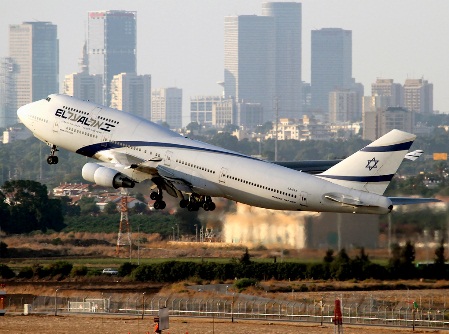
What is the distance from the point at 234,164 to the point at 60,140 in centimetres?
1256

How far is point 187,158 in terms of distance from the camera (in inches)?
3236

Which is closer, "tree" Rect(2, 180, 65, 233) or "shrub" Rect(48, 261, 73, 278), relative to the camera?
"shrub" Rect(48, 261, 73, 278)

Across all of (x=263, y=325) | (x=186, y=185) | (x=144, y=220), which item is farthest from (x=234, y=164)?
(x=144, y=220)

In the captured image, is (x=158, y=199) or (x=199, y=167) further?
(x=158, y=199)

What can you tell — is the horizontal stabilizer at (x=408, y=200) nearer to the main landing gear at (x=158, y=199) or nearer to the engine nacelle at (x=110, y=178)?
the main landing gear at (x=158, y=199)

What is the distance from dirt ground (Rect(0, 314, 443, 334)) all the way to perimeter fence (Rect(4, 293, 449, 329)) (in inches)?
79.8

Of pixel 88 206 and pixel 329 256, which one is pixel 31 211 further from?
pixel 329 256

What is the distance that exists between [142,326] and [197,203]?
13.4 meters

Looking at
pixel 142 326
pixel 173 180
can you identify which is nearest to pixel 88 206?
pixel 173 180

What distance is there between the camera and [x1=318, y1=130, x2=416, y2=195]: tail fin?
7538 centimetres

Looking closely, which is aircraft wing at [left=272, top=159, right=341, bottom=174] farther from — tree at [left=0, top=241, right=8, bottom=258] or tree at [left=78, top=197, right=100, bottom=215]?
tree at [left=78, top=197, right=100, bottom=215]

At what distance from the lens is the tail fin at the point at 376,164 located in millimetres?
75375

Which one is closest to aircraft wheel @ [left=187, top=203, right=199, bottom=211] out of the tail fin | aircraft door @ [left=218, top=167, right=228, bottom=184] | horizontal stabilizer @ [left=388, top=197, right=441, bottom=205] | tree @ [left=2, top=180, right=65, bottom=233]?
aircraft door @ [left=218, top=167, right=228, bottom=184]

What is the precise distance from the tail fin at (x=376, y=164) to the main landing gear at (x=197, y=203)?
36.8ft
